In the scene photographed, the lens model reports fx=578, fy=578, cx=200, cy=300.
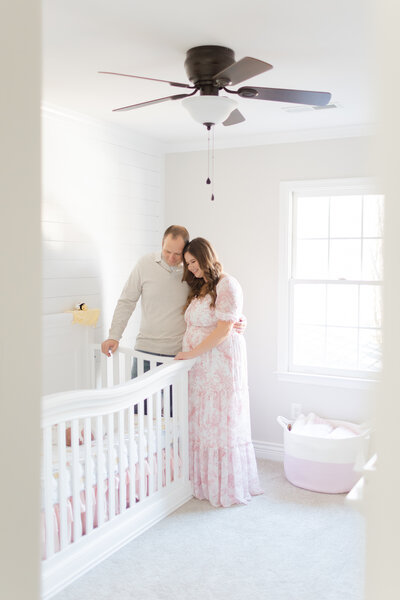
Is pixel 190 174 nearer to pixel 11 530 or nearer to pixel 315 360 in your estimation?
pixel 315 360

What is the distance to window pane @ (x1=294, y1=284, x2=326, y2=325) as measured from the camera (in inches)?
162

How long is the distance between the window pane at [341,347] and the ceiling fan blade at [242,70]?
2.18 metres

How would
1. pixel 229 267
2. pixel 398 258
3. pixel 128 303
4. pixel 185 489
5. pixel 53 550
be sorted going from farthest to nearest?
pixel 229 267, pixel 128 303, pixel 185 489, pixel 53 550, pixel 398 258

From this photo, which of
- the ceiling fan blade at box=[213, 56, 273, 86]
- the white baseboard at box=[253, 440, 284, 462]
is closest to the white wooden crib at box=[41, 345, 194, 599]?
the white baseboard at box=[253, 440, 284, 462]

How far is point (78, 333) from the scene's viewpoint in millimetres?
3721

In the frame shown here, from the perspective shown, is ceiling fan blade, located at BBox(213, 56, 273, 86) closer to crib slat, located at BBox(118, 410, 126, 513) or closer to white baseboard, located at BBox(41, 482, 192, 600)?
crib slat, located at BBox(118, 410, 126, 513)

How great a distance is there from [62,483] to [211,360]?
1.20 metres

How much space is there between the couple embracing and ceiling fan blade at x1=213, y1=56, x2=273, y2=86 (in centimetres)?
115

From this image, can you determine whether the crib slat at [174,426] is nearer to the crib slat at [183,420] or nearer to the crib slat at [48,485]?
the crib slat at [183,420]

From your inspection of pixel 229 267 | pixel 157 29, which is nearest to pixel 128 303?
pixel 229 267

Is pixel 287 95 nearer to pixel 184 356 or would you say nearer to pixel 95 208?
pixel 184 356

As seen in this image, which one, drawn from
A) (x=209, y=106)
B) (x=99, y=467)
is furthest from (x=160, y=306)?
(x=209, y=106)

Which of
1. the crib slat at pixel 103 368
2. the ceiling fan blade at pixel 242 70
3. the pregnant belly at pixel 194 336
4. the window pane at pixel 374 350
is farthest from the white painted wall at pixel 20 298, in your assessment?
the crib slat at pixel 103 368

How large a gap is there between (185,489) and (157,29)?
246 centimetres
